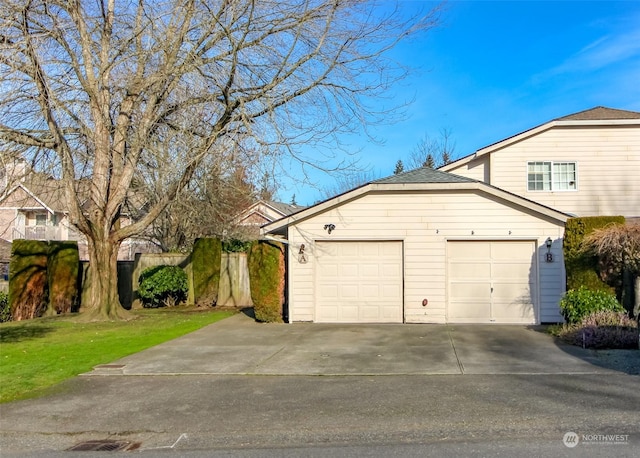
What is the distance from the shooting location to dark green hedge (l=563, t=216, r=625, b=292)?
12.6m

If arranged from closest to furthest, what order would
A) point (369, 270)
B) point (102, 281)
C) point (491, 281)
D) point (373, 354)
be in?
point (373, 354), point (491, 281), point (369, 270), point (102, 281)

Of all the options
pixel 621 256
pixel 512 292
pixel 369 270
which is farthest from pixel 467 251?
pixel 621 256

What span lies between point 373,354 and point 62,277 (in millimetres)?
12385

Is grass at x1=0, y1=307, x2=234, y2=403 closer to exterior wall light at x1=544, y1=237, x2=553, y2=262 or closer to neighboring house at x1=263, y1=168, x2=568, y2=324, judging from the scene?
neighboring house at x1=263, y1=168, x2=568, y2=324

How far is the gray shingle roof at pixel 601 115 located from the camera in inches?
744

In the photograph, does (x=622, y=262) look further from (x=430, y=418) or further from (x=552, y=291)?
(x=430, y=418)

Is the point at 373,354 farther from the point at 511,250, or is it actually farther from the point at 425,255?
the point at 511,250

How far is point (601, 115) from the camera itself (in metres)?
19.2

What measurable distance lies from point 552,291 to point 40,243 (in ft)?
51.5

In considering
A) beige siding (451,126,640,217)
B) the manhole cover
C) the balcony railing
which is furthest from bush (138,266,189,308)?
the balcony railing

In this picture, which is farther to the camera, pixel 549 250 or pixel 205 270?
pixel 205 270

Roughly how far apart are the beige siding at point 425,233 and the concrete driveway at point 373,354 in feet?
3.27

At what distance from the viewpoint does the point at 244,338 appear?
12.5 m

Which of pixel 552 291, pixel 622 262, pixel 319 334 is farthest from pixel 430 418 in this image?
pixel 552 291
